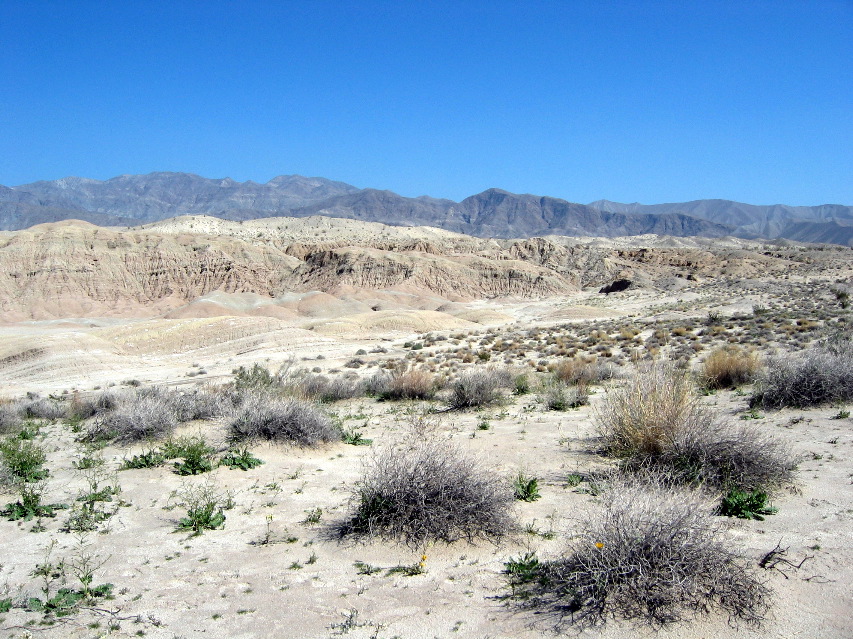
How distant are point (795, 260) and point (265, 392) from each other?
9931 cm

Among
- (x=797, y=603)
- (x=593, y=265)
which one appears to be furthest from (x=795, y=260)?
(x=797, y=603)

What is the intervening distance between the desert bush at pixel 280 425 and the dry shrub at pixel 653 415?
A: 4889mm

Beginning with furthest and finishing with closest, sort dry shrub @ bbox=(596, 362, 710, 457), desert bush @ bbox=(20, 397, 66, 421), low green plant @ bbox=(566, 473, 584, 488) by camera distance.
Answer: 1. desert bush @ bbox=(20, 397, 66, 421)
2. low green plant @ bbox=(566, 473, 584, 488)
3. dry shrub @ bbox=(596, 362, 710, 457)

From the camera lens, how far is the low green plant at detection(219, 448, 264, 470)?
8742 millimetres

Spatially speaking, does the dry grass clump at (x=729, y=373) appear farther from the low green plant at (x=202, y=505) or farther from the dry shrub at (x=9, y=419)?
the dry shrub at (x=9, y=419)

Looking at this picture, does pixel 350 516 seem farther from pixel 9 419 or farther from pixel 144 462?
pixel 9 419

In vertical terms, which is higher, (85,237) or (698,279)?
(85,237)

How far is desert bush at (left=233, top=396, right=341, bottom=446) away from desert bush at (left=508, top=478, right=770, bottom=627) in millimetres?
5947

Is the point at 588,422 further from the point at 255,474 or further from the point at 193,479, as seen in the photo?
the point at 193,479

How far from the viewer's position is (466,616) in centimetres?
473

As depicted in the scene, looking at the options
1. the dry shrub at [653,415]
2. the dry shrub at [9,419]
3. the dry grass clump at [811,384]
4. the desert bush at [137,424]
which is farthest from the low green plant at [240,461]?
the dry grass clump at [811,384]

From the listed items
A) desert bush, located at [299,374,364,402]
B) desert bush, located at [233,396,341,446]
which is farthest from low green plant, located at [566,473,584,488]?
desert bush, located at [299,374,364,402]

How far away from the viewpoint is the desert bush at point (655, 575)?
450 cm

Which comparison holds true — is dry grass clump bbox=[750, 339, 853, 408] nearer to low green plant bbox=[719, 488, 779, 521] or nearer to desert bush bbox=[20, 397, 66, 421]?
low green plant bbox=[719, 488, 779, 521]
